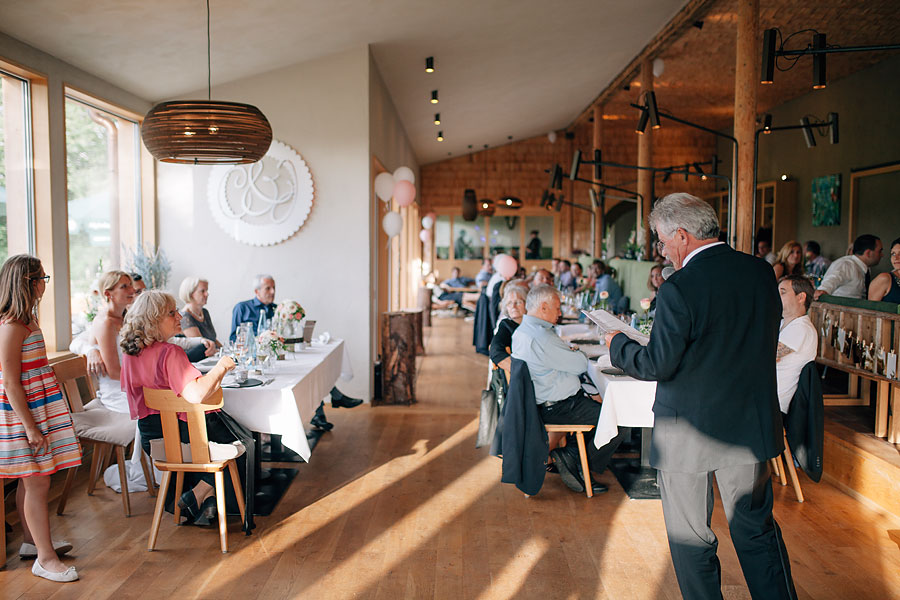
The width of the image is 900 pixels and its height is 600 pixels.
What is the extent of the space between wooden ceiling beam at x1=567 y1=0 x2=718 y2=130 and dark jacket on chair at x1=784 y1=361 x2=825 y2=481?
516 cm

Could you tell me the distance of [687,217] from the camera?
258cm

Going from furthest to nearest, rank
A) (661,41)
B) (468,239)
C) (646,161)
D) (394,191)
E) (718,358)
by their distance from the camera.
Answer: (468,239)
(646,161)
(661,41)
(394,191)
(718,358)

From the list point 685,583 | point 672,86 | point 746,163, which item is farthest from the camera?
point 672,86

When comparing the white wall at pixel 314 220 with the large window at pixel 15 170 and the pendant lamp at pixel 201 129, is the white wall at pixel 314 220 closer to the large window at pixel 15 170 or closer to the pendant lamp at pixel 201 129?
the large window at pixel 15 170

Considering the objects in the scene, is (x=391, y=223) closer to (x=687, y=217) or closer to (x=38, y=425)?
(x=38, y=425)

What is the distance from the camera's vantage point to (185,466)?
366 centimetres

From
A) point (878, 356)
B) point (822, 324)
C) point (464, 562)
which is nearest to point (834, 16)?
point (822, 324)

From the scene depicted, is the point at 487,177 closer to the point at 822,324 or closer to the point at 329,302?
the point at 329,302

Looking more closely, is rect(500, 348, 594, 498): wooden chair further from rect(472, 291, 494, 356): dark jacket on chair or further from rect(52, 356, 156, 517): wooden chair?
rect(472, 291, 494, 356): dark jacket on chair

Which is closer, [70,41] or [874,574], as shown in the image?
[874,574]

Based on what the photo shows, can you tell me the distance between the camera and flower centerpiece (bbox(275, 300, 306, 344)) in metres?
5.22

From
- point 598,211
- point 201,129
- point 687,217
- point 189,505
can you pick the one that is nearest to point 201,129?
point 201,129

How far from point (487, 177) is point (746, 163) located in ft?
42.0

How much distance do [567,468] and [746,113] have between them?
12.0ft
